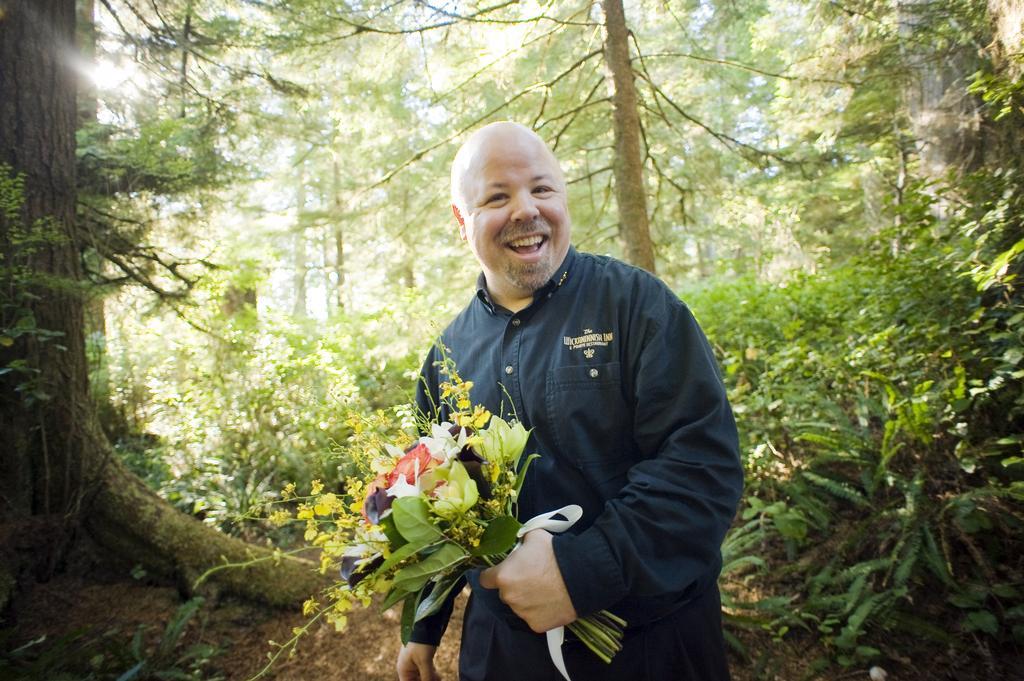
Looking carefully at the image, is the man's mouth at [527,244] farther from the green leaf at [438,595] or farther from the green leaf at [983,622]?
the green leaf at [983,622]

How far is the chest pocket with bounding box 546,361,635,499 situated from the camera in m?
1.43

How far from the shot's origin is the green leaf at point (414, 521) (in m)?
1.06

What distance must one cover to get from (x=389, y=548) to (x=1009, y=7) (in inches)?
161

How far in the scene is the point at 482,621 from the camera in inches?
65.3

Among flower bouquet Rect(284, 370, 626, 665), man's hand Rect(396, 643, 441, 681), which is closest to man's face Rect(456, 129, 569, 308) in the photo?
flower bouquet Rect(284, 370, 626, 665)

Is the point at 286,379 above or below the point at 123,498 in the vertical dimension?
above

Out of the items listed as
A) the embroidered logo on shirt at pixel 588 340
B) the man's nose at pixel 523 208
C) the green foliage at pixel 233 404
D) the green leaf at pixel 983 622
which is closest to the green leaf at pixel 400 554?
the embroidered logo on shirt at pixel 588 340

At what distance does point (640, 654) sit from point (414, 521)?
821 mm

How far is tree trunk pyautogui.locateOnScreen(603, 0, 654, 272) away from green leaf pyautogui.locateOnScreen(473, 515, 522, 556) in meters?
3.81

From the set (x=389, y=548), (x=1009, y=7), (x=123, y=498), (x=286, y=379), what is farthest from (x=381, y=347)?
(x=1009, y=7)

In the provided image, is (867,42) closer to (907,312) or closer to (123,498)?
(907,312)

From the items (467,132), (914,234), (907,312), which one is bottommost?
(907,312)

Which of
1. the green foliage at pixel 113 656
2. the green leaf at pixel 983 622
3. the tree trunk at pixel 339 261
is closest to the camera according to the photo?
the green leaf at pixel 983 622

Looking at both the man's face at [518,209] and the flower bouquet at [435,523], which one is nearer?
the flower bouquet at [435,523]
